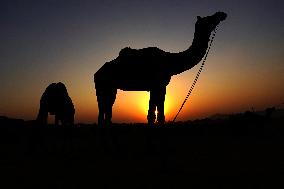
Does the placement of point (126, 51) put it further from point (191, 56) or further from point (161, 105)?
point (161, 105)

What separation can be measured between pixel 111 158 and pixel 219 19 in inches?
197

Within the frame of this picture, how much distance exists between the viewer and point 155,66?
952 cm

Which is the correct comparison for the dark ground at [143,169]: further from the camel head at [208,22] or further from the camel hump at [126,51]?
the camel head at [208,22]

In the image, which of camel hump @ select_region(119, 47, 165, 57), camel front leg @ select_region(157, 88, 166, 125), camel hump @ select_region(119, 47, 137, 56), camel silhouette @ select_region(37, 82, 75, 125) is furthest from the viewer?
camel silhouette @ select_region(37, 82, 75, 125)

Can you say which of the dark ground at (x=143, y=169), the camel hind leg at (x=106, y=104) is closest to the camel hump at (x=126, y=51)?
the camel hind leg at (x=106, y=104)

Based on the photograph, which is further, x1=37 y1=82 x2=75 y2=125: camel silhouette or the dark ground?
x1=37 y1=82 x2=75 y2=125: camel silhouette

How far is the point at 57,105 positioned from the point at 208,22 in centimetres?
598

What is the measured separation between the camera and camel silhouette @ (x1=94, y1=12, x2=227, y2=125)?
916cm

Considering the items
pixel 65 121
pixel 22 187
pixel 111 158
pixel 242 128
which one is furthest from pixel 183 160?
pixel 242 128

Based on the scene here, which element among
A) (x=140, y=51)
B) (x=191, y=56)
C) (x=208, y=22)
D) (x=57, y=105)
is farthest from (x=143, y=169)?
(x=57, y=105)

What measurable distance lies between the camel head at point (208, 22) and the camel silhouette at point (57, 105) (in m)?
5.50

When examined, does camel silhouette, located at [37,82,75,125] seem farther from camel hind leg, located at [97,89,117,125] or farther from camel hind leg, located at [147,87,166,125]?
camel hind leg, located at [147,87,166,125]

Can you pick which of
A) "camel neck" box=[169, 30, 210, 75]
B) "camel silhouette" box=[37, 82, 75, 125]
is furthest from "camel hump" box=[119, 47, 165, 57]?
"camel silhouette" box=[37, 82, 75, 125]

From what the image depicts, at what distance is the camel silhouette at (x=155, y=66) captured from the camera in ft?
30.1
